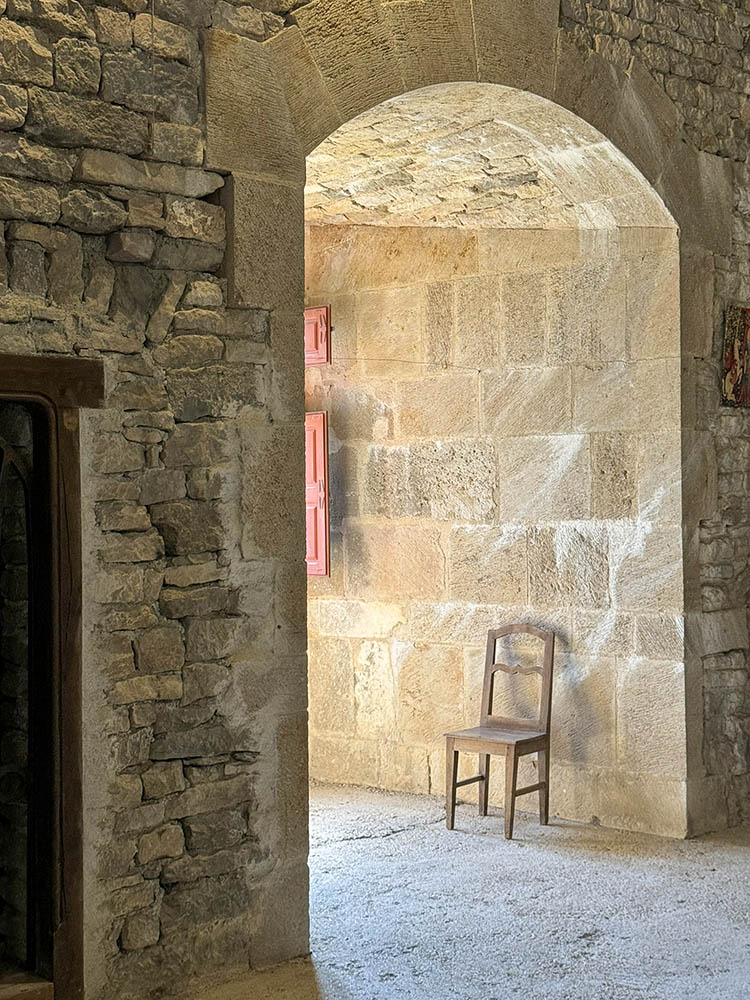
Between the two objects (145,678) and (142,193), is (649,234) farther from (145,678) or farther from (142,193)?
(145,678)

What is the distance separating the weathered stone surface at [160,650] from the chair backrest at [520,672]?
6.86 feet

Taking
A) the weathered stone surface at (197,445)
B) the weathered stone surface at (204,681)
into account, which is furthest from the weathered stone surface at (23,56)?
the weathered stone surface at (204,681)

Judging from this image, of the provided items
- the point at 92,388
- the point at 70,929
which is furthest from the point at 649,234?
the point at 70,929

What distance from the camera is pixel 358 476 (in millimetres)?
5895

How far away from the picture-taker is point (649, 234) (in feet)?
16.4

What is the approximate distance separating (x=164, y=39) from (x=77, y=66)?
0.92 feet

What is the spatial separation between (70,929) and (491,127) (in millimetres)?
2937

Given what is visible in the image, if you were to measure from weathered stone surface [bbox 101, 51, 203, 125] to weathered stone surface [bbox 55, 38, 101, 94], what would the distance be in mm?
29

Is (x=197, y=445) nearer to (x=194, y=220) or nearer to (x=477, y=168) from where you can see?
(x=194, y=220)

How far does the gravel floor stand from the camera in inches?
138

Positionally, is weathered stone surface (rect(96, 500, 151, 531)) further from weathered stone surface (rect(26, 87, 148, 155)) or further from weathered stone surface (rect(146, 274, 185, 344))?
weathered stone surface (rect(26, 87, 148, 155))

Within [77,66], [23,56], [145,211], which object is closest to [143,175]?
[145,211]

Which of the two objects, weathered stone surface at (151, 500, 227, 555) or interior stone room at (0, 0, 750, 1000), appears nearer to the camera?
interior stone room at (0, 0, 750, 1000)

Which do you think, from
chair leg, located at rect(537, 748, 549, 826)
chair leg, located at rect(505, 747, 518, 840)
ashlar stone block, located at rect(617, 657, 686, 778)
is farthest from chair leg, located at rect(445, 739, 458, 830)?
ashlar stone block, located at rect(617, 657, 686, 778)
